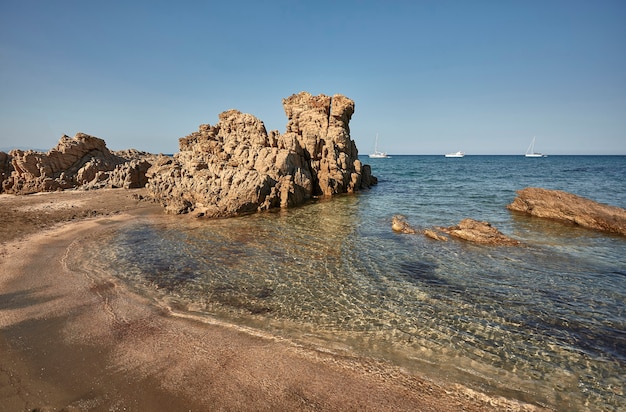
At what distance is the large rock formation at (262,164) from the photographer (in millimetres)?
20750

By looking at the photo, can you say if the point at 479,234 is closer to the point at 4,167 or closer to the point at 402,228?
the point at 402,228

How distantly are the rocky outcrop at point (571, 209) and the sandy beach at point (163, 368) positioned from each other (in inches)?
639

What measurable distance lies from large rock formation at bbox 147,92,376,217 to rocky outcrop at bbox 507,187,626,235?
15753 millimetres

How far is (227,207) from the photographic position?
1967 centimetres

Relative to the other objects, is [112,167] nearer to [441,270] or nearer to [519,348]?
[441,270]

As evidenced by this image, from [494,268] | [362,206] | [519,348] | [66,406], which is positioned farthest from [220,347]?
[362,206]

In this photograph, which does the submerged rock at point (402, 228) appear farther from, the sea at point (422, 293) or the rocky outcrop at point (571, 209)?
the rocky outcrop at point (571, 209)

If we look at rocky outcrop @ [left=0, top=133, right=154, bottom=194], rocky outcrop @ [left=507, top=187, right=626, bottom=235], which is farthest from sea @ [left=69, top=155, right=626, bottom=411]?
rocky outcrop @ [left=0, top=133, right=154, bottom=194]

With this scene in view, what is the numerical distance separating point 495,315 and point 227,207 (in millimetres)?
16362

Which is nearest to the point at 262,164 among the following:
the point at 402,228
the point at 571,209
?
the point at 402,228

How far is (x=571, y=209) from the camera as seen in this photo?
17.1 meters

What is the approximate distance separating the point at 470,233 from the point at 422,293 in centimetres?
695

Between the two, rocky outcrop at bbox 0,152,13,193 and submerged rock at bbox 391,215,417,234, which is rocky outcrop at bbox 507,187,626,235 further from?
rocky outcrop at bbox 0,152,13,193

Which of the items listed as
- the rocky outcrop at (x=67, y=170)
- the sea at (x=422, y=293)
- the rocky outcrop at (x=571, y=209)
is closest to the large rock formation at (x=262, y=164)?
the sea at (x=422, y=293)
